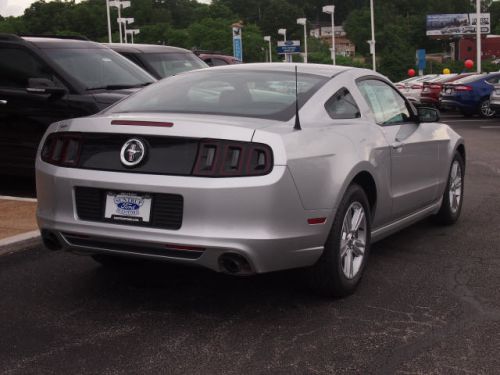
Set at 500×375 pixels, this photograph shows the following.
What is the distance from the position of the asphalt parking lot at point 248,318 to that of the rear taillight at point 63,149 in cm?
89

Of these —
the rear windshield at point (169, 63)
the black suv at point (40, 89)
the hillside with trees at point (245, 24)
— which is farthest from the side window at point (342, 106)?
the hillside with trees at point (245, 24)

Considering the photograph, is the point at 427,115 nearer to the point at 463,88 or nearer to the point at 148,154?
the point at 148,154

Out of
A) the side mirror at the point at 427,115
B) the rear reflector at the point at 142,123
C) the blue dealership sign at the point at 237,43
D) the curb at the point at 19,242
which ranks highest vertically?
the blue dealership sign at the point at 237,43

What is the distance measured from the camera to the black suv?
8.96 m

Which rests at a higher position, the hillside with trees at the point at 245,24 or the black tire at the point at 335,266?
the hillside with trees at the point at 245,24

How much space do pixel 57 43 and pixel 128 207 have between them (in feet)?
19.0

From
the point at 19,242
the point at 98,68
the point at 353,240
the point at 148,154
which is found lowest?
the point at 19,242

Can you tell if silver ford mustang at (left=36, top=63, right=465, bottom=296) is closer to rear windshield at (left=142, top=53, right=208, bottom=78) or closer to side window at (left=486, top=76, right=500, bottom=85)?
rear windshield at (left=142, top=53, right=208, bottom=78)

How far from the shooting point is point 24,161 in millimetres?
9164

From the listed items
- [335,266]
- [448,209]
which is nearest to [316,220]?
[335,266]

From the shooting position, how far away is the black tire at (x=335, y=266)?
4891mm

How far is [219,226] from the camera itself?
4.41 metres

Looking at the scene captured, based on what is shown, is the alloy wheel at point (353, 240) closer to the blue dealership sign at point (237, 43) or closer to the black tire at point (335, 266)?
the black tire at point (335, 266)

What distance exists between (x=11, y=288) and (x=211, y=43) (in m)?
105
